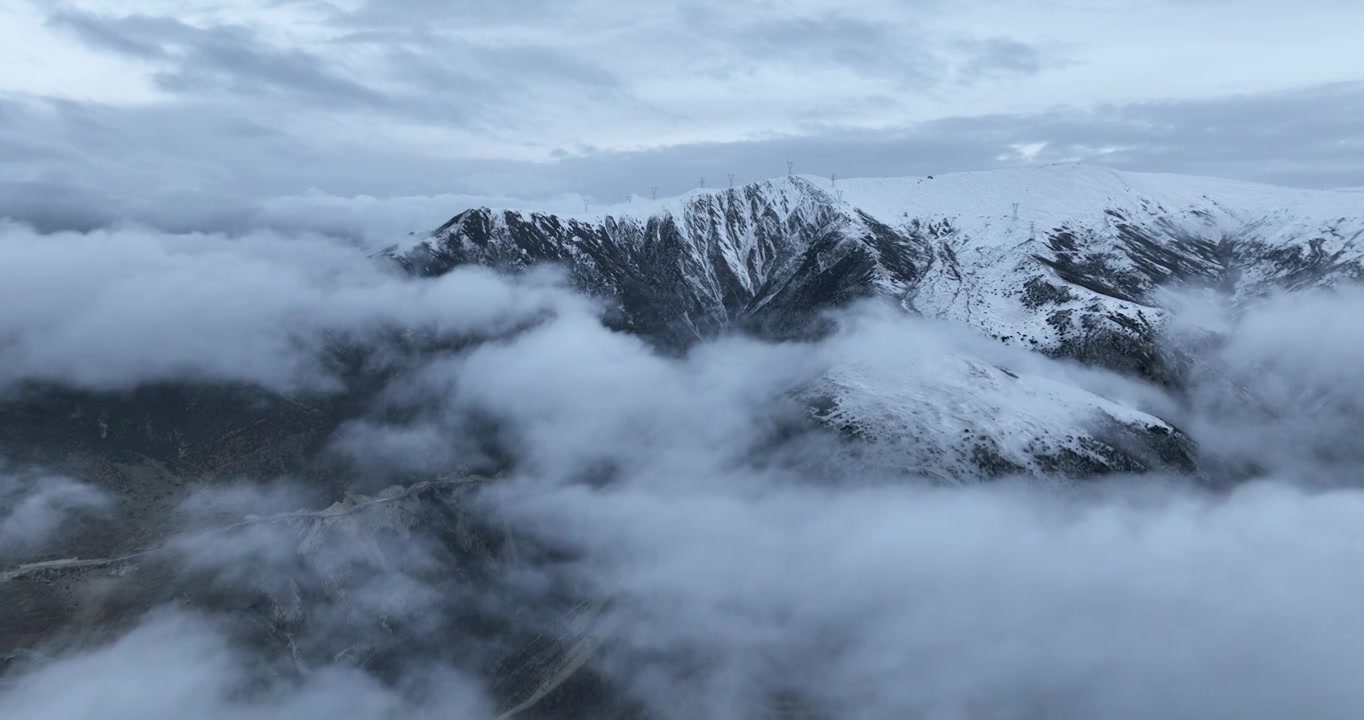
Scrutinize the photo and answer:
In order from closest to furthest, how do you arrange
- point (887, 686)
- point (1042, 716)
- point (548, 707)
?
1. point (1042, 716)
2. point (887, 686)
3. point (548, 707)

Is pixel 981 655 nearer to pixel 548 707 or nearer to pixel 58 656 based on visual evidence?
pixel 548 707

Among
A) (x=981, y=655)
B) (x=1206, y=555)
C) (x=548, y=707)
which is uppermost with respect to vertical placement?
(x=1206, y=555)

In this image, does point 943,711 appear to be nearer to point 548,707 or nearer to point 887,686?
point 887,686

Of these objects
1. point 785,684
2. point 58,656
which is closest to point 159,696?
point 58,656

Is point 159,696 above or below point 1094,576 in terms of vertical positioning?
below

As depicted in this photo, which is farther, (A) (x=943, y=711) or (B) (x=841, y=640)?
(B) (x=841, y=640)

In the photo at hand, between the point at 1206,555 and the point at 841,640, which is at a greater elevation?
the point at 1206,555

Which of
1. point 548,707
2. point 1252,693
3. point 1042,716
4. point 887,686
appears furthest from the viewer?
point 548,707

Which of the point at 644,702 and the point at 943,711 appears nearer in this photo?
the point at 943,711

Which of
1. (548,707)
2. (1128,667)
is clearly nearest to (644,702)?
(548,707)
